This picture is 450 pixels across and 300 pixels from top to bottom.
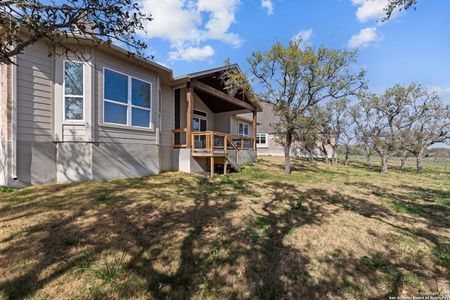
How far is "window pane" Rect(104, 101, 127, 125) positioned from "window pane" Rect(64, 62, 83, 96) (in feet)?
2.87

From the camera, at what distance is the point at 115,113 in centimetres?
811

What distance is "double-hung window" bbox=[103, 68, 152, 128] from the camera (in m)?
7.89

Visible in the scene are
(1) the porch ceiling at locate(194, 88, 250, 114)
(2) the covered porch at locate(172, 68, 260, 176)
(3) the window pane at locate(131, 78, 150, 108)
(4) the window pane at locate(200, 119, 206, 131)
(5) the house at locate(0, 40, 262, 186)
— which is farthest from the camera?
(4) the window pane at locate(200, 119, 206, 131)

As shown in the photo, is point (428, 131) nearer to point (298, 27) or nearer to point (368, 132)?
point (368, 132)

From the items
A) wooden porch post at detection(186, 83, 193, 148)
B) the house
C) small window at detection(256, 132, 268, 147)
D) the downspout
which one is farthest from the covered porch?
small window at detection(256, 132, 268, 147)

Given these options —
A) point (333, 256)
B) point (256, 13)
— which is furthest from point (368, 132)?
point (333, 256)

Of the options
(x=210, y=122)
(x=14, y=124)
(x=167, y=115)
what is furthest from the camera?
(x=210, y=122)

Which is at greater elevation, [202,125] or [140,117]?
[202,125]

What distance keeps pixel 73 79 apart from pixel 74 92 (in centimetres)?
41

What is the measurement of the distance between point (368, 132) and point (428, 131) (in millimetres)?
3978

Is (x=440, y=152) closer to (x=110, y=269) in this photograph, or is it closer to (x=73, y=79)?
(x=110, y=269)

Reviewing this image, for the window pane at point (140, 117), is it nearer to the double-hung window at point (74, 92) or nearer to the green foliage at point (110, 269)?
the double-hung window at point (74, 92)

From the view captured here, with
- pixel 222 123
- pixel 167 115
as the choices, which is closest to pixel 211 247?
pixel 167 115

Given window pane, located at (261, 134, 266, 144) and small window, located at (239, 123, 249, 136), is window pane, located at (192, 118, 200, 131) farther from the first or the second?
window pane, located at (261, 134, 266, 144)
